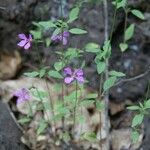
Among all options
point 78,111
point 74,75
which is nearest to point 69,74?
point 74,75

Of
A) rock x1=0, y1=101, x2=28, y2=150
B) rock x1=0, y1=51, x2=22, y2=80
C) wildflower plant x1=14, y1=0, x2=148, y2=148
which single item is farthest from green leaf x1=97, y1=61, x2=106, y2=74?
rock x1=0, y1=51, x2=22, y2=80

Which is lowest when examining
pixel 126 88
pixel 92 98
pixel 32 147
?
pixel 32 147

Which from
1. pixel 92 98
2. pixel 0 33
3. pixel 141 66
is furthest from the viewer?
pixel 0 33

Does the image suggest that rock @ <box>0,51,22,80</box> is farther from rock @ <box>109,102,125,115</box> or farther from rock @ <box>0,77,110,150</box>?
rock @ <box>109,102,125,115</box>

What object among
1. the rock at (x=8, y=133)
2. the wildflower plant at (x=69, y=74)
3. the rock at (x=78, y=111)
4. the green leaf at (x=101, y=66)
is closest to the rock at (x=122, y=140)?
the rock at (x=78, y=111)

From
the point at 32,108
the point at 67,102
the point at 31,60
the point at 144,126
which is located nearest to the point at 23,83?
the point at 31,60

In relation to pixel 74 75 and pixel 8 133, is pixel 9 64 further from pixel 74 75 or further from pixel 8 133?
pixel 74 75

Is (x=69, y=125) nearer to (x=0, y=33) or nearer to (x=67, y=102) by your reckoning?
(x=67, y=102)
